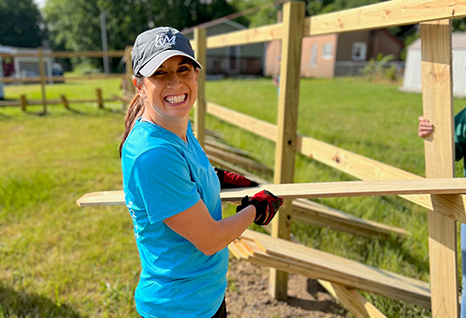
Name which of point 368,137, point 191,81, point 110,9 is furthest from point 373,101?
point 110,9

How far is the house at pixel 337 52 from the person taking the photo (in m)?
31.9

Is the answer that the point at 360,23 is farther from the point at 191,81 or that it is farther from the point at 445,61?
the point at 191,81

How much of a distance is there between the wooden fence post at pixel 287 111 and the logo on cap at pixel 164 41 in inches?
64.0

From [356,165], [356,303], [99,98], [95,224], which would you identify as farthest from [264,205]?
[99,98]

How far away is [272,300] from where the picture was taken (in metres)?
3.25

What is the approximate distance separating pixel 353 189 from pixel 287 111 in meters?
1.45

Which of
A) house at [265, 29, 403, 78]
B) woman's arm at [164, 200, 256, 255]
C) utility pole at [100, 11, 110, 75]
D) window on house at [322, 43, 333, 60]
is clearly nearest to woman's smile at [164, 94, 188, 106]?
woman's arm at [164, 200, 256, 255]

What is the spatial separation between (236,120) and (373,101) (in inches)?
421

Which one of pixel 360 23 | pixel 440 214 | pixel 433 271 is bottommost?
pixel 433 271

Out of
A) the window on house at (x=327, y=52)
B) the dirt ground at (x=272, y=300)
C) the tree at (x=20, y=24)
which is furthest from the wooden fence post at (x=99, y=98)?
the tree at (x=20, y=24)

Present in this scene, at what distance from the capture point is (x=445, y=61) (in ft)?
5.71

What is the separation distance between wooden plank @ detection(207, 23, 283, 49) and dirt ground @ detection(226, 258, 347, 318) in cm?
214

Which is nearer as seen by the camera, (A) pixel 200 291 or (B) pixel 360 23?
(A) pixel 200 291

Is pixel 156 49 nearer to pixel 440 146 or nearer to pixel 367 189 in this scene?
pixel 367 189
